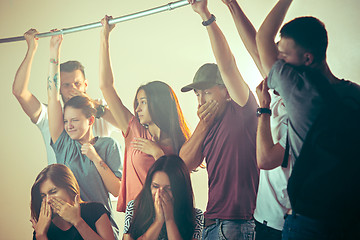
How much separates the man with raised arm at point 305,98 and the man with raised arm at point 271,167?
7cm

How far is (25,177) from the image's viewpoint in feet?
8.49

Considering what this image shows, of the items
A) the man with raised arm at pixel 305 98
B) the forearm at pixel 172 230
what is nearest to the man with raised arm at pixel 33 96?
the forearm at pixel 172 230

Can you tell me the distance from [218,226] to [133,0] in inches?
57.0

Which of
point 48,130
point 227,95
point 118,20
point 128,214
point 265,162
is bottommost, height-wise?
point 128,214

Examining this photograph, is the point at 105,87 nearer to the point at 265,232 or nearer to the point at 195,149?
the point at 195,149

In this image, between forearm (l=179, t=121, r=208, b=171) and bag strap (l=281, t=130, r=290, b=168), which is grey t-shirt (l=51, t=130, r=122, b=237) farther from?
bag strap (l=281, t=130, r=290, b=168)

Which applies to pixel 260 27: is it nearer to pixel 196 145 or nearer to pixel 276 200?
pixel 196 145

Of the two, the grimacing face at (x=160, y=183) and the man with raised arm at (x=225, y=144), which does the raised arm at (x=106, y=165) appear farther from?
the man with raised arm at (x=225, y=144)

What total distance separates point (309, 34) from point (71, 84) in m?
1.48

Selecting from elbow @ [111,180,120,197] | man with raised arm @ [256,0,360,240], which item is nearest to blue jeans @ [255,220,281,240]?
man with raised arm @ [256,0,360,240]

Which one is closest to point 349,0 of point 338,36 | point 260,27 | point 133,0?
point 338,36

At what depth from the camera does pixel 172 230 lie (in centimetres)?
194

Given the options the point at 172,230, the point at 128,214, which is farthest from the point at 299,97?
the point at 128,214

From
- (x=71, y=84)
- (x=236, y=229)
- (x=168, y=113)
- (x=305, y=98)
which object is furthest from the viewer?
(x=71, y=84)
